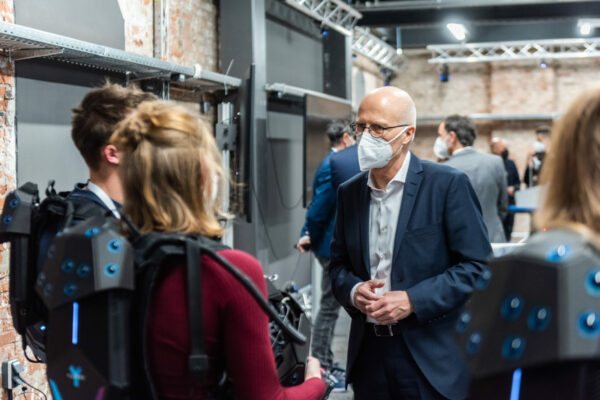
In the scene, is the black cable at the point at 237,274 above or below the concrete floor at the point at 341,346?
above

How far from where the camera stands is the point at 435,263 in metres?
2.19

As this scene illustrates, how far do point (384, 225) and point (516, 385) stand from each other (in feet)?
4.26

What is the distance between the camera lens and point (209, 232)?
141 centimetres

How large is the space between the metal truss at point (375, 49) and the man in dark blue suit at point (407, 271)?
804 centimetres

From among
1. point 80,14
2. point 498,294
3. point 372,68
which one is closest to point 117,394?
point 498,294

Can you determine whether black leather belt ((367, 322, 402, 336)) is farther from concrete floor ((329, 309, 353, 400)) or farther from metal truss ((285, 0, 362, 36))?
metal truss ((285, 0, 362, 36))

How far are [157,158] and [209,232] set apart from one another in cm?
19

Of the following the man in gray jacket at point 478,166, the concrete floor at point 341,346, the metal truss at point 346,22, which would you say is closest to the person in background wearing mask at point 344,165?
the man in gray jacket at point 478,166

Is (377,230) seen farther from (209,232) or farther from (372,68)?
(372,68)

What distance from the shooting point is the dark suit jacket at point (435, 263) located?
213 cm

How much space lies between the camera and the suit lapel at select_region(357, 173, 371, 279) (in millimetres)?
2277

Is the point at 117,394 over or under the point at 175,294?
under

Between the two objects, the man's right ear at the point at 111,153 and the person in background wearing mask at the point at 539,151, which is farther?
the person in background wearing mask at the point at 539,151

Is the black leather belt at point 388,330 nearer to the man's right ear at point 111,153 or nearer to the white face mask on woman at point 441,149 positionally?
the man's right ear at point 111,153
